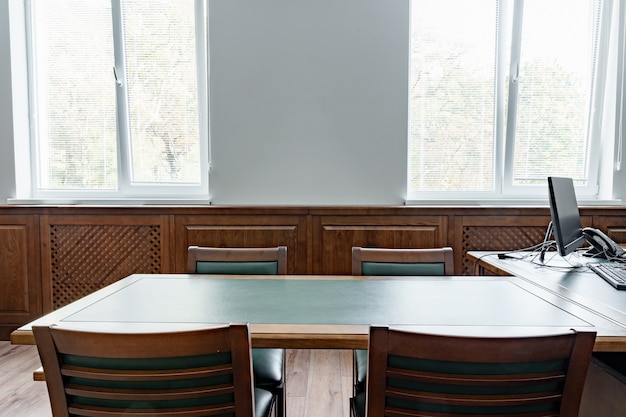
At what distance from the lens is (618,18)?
3.14 metres

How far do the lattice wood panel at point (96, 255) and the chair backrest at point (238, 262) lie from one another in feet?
4.30

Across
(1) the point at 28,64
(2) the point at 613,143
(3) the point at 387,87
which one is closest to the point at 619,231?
(2) the point at 613,143

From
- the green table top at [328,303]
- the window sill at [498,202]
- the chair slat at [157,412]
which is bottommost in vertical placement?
the chair slat at [157,412]

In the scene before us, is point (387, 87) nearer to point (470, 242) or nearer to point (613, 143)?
point (470, 242)

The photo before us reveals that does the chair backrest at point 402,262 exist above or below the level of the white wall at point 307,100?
below

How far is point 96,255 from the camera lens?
120 inches

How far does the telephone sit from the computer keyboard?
16 cm

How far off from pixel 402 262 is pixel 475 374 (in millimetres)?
1002

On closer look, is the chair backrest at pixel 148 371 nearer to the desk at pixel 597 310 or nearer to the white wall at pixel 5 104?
the desk at pixel 597 310

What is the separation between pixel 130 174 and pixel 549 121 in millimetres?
3432

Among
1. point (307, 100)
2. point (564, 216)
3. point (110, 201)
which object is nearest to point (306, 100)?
point (307, 100)

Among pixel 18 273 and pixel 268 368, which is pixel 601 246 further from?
pixel 18 273

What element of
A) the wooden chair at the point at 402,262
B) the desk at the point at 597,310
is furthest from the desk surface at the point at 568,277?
the wooden chair at the point at 402,262

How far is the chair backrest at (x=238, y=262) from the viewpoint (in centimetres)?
184
